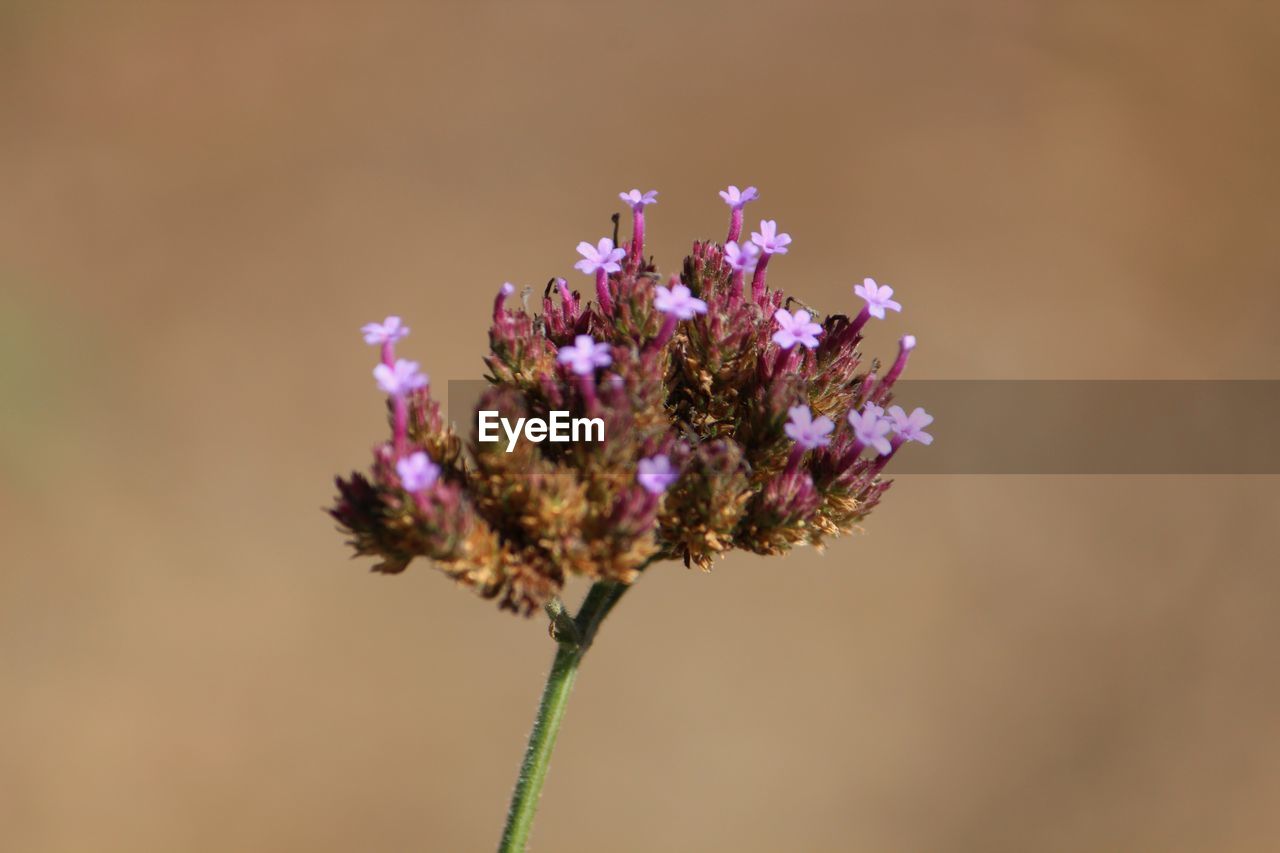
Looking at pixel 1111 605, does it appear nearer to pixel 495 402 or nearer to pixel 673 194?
pixel 673 194

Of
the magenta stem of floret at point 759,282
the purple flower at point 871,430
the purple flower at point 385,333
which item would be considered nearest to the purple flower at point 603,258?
the magenta stem of floret at point 759,282

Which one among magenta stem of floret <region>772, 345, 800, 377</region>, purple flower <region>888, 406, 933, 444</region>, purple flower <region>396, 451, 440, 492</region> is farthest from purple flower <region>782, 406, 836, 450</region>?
purple flower <region>396, 451, 440, 492</region>

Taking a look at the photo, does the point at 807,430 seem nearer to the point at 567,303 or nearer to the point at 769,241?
the point at 769,241

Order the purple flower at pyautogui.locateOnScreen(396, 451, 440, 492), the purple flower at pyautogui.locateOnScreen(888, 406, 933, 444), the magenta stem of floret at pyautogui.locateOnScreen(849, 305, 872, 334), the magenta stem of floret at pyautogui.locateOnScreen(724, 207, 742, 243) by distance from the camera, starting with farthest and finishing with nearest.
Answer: the magenta stem of floret at pyautogui.locateOnScreen(724, 207, 742, 243) → the magenta stem of floret at pyautogui.locateOnScreen(849, 305, 872, 334) → the purple flower at pyautogui.locateOnScreen(888, 406, 933, 444) → the purple flower at pyautogui.locateOnScreen(396, 451, 440, 492)

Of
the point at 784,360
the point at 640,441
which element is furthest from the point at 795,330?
the point at 640,441

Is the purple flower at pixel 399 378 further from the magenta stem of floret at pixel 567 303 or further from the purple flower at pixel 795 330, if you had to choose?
the purple flower at pixel 795 330

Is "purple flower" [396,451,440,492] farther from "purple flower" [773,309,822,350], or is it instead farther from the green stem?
"purple flower" [773,309,822,350]

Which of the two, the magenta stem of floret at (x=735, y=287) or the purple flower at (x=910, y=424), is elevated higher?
the magenta stem of floret at (x=735, y=287)
